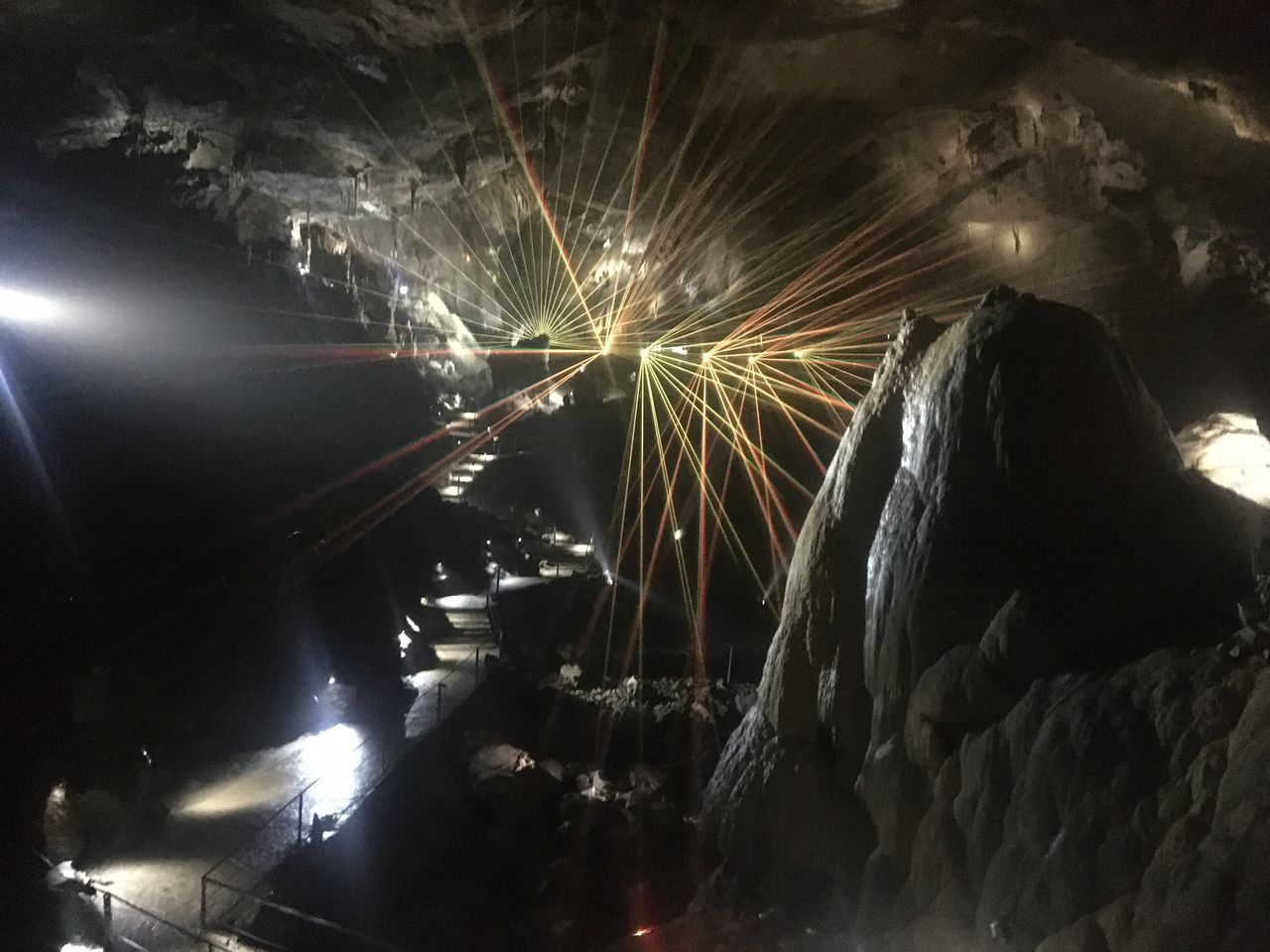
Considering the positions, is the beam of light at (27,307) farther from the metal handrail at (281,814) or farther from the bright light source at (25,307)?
the metal handrail at (281,814)

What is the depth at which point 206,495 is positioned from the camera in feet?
46.0

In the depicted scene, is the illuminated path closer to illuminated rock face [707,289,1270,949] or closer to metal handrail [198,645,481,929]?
metal handrail [198,645,481,929]

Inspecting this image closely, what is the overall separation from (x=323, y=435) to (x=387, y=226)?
521cm

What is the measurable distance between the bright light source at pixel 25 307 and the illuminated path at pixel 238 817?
8.26 metres

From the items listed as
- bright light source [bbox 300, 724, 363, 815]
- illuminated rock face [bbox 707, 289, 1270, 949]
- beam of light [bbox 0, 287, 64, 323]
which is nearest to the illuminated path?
bright light source [bbox 300, 724, 363, 815]

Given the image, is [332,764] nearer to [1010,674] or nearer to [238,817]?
[238,817]

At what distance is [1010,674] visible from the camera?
582cm

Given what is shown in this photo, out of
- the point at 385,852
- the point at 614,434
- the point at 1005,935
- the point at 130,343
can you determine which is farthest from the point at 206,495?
the point at 614,434

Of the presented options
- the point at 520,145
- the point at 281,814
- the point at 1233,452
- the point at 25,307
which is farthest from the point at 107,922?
the point at 1233,452

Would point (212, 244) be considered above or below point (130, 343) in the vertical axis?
above

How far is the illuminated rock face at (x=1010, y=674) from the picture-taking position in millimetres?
4156

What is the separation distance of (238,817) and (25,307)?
8.85 metres

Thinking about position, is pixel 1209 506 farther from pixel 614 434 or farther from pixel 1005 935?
pixel 614 434

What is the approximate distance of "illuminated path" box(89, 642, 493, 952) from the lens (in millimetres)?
9398
